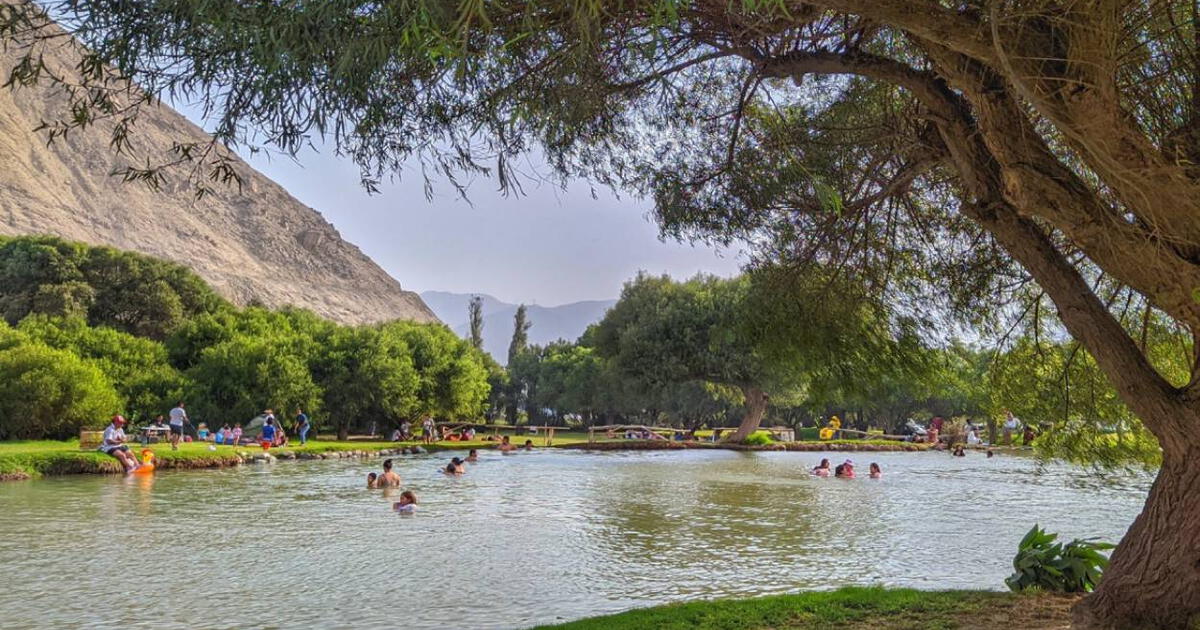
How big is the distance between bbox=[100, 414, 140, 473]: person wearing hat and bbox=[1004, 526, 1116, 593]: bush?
2135 cm

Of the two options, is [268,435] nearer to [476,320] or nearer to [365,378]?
[365,378]

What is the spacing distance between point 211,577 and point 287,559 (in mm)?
1357

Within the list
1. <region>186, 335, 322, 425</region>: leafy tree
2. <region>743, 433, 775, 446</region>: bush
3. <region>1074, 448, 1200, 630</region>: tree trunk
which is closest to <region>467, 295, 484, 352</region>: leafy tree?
<region>743, 433, 775, 446</region>: bush

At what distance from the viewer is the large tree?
12.7ft

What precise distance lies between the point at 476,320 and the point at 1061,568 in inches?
3438

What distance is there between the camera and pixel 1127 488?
21969 mm

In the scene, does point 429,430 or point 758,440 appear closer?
point 429,430

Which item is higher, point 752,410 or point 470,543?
point 752,410

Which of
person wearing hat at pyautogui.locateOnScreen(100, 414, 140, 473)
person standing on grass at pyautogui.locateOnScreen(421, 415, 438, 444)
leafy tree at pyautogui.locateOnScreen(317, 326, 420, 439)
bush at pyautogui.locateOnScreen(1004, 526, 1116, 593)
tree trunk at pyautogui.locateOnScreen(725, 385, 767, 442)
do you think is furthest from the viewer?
tree trunk at pyautogui.locateOnScreen(725, 385, 767, 442)

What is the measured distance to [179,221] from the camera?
12688 centimetres

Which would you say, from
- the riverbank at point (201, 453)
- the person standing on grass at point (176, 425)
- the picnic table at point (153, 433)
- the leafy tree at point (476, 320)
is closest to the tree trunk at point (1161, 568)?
the riverbank at point (201, 453)

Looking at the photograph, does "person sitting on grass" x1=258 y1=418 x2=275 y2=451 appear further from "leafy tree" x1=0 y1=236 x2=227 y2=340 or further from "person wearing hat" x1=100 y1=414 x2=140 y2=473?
"leafy tree" x1=0 y1=236 x2=227 y2=340

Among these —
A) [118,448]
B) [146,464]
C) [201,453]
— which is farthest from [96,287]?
[146,464]

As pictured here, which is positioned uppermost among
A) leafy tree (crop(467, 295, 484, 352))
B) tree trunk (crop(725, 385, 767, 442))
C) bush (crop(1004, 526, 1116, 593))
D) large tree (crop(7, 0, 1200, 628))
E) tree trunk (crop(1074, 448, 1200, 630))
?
leafy tree (crop(467, 295, 484, 352))
